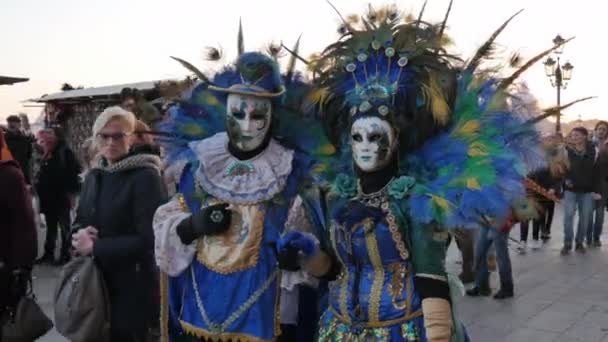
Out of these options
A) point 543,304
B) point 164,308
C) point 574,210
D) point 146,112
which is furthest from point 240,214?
point 574,210

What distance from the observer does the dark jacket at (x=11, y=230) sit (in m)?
3.08

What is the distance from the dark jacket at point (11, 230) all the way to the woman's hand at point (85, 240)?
0.89 feet

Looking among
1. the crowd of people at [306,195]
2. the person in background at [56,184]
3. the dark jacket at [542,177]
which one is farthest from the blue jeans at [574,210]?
the person in background at [56,184]

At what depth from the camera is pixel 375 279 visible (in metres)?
2.24

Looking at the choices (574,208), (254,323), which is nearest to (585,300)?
(574,208)

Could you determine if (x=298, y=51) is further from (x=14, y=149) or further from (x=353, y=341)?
(x=14, y=149)

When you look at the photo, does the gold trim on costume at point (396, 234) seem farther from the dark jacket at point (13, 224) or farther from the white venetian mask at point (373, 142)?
the dark jacket at point (13, 224)

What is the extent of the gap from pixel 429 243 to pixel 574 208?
270 inches

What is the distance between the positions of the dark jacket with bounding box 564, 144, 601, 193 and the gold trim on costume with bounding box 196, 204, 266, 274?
622 centimetres

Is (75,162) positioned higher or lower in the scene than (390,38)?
lower

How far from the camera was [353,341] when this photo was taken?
7.26 feet

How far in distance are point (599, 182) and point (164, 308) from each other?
695 centimetres

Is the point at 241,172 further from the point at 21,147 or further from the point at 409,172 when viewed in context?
the point at 21,147

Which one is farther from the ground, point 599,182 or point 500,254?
point 599,182
